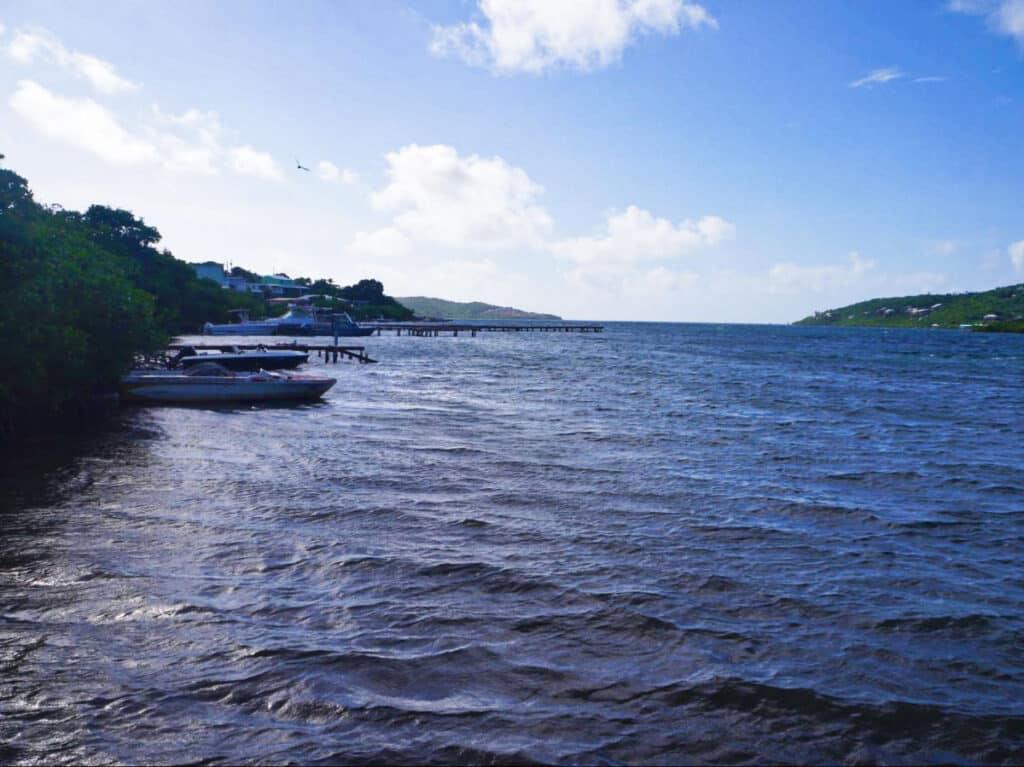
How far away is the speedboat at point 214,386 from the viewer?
31.6 metres

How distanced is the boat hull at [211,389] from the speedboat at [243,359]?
448 centimetres

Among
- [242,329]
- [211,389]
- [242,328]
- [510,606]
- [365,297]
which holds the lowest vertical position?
[510,606]

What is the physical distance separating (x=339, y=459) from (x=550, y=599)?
457 inches

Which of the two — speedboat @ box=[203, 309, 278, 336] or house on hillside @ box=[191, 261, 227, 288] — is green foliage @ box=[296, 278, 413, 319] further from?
speedboat @ box=[203, 309, 278, 336]

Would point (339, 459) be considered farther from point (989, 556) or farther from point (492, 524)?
point (989, 556)

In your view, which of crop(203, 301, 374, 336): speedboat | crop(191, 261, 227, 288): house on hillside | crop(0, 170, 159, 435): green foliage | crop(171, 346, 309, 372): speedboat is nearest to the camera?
crop(0, 170, 159, 435): green foliage

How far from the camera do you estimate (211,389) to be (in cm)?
3219

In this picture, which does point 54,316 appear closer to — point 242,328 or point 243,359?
point 243,359

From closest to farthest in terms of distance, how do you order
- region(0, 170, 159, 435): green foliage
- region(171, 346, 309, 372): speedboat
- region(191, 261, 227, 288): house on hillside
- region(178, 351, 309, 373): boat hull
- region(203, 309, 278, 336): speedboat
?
1. region(0, 170, 159, 435): green foliage
2. region(178, 351, 309, 373): boat hull
3. region(171, 346, 309, 372): speedboat
4. region(203, 309, 278, 336): speedboat
5. region(191, 261, 227, 288): house on hillside

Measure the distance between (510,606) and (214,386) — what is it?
86.9ft

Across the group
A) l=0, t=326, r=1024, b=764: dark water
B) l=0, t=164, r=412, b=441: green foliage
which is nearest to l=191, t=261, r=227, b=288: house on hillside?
l=0, t=164, r=412, b=441: green foliage

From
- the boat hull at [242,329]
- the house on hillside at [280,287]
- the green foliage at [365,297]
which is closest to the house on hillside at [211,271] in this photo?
the house on hillside at [280,287]

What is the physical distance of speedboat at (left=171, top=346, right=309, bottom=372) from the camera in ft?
127

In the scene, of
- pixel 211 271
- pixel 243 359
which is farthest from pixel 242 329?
A: pixel 243 359
